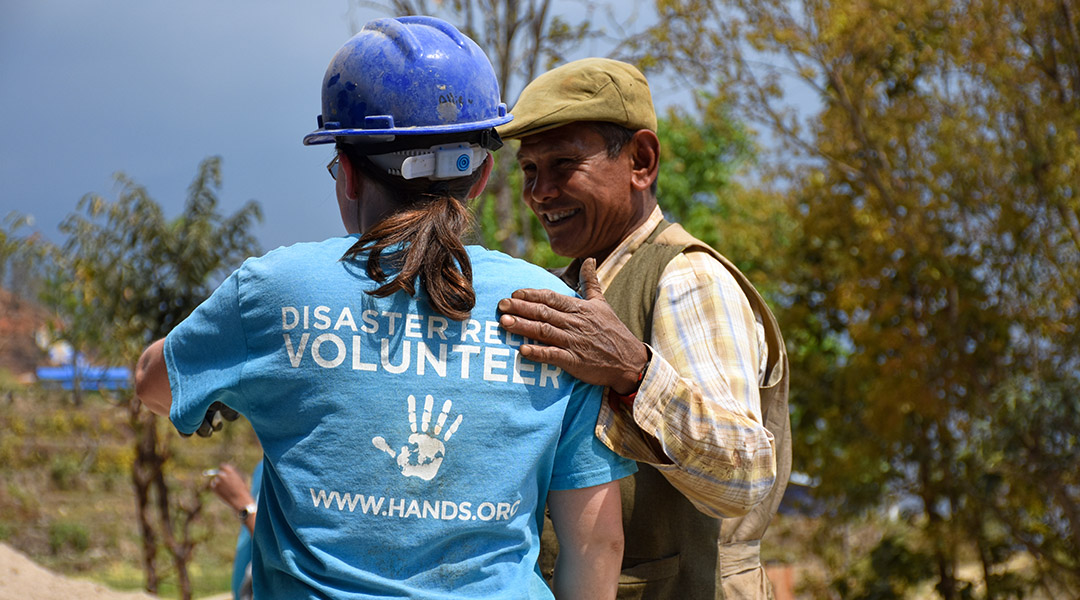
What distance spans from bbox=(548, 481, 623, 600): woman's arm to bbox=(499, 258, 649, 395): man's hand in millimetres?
179

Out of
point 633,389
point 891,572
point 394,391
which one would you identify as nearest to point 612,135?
point 633,389

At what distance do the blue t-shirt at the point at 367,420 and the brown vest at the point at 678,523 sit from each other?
0.61m

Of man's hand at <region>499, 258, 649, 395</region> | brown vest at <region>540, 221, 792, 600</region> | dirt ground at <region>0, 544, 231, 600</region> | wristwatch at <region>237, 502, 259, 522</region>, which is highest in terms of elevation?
man's hand at <region>499, 258, 649, 395</region>

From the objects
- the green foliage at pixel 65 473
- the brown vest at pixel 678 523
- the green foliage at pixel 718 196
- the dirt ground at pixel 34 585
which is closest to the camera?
the brown vest at pixel 678 523

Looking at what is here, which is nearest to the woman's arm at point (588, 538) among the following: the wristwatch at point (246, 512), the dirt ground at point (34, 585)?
the wristwatch at point (246, 512)

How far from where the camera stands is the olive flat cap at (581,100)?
2314 millimetres

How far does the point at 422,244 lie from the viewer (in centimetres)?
146

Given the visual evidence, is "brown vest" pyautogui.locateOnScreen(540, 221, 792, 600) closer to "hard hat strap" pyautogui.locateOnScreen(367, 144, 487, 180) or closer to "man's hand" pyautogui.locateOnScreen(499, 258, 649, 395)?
"man's hand" pyautogui.locateOnScreen(499, 258, 649, 395)

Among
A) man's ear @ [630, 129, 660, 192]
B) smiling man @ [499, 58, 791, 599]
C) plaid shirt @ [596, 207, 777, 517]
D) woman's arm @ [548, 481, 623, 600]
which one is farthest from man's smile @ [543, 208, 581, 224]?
woman's arm @ [548, 481, 623, 600]

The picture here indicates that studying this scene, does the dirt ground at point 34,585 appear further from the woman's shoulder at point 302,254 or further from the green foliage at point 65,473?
the green foliage at point 65,473

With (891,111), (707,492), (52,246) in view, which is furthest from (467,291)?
(52,246)

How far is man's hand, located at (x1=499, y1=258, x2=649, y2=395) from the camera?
1482mm

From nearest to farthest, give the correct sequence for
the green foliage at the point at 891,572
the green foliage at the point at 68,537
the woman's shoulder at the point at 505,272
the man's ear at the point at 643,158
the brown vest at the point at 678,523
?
the woman's shoulder at the point at 505,272 < the brown vest at the point at 678,523 < the man's ear at the point at 643,158 < the green foliage at the point at 891,572 < the green foliage at the point at 68,537

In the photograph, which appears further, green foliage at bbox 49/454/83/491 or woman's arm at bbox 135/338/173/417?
green foliage at bbox 49/454/83/491
